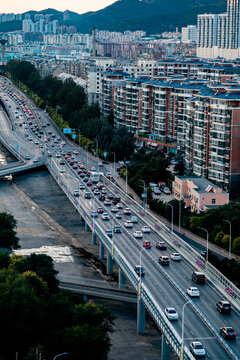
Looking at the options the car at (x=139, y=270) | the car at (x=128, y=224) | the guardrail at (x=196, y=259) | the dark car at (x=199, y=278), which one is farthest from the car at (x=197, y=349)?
the car at (x=128, y=224)

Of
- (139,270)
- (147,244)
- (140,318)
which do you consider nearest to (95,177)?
(147,244)

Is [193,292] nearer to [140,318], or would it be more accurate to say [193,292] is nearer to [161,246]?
[140,318]

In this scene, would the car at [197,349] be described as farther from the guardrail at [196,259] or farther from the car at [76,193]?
the car at [76,193]

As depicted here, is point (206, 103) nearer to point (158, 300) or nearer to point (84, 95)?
point (158, 300)

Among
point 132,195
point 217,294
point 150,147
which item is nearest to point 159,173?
point 132,195

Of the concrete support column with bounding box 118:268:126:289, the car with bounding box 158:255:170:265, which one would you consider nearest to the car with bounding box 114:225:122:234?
the concrete support column with bounding box 118:268:126:289

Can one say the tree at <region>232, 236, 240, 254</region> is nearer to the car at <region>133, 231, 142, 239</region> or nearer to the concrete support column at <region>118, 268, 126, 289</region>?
the car at <region>133, 231, 142, 239</region>
